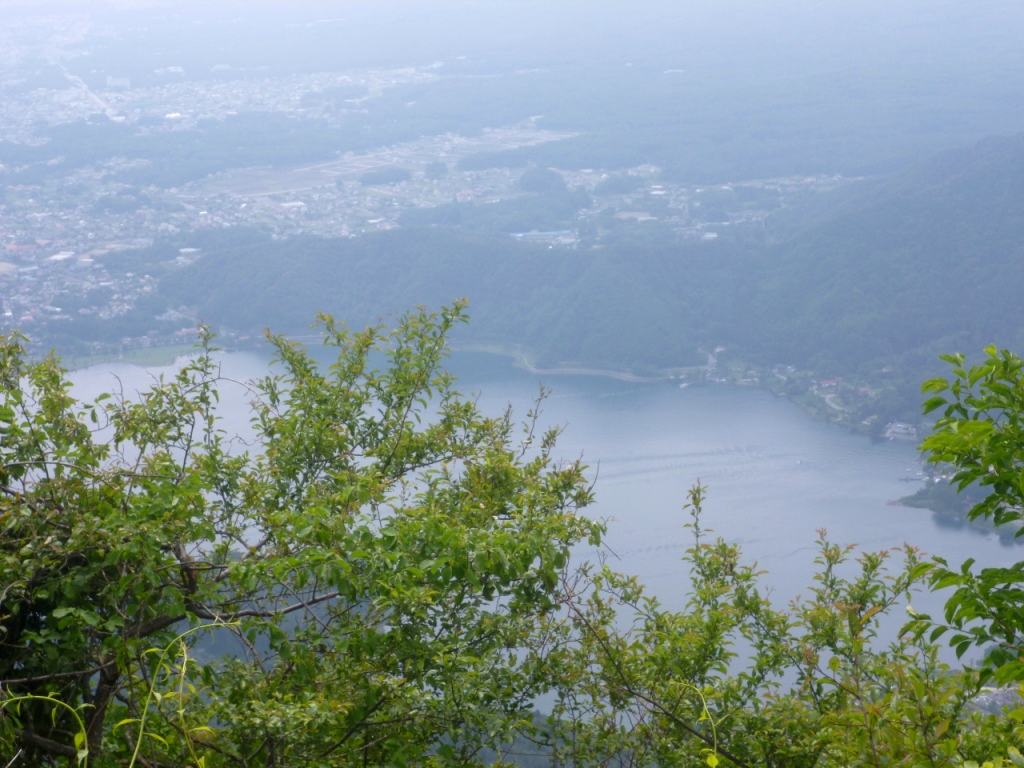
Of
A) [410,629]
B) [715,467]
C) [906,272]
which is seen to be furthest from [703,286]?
[410,629]

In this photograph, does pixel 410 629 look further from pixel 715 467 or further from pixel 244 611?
pixel 715 467

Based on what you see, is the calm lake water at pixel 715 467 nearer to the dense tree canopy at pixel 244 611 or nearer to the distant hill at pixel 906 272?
the distant hill at pixel 906 272

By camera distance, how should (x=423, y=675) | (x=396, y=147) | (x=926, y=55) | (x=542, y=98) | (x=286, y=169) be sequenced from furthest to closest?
(x=926, y=55) → (x=542, y=98) → (x=396, y=147) → (x=286, y=169) → (x=423, y=675)

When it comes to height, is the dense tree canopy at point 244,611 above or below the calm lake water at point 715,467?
above

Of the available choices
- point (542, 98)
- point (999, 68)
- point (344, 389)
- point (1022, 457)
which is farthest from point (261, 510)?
point (999, 68)

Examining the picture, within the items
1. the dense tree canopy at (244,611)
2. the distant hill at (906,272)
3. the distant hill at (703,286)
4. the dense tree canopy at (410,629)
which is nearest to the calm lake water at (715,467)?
the distant hill at (703,286)

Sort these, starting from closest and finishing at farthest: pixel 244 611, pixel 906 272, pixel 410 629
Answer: pixel 410 629, pixel 244 611, pixel 906 272

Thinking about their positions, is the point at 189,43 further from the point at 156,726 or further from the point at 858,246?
the point at 156,726

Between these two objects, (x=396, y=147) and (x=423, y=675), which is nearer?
(x=423, y=675)
